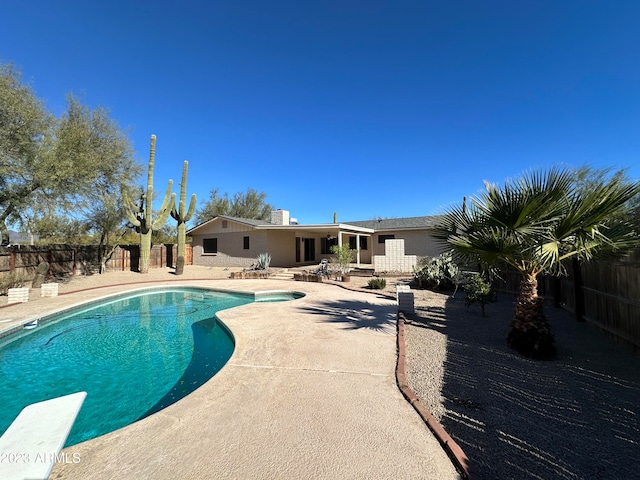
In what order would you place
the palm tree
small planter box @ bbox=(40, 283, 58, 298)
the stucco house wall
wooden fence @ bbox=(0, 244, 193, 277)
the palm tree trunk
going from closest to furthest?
the palm tree
the palm tree trunk
small planter box @ bbox=(40, 283, 58, 298)
wooden fence @ bbox=(0, 244, 193, 277)
the stucco house wall

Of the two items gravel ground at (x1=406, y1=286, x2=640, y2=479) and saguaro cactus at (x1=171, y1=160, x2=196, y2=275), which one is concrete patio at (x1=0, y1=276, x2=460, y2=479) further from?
saguaro cactus at (x1=171, y1=160, x2=196, y2=275)

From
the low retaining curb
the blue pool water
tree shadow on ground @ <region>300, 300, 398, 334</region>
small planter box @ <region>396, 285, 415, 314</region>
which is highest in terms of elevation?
small planter box @ <region>396, 285, 415, 314</region>

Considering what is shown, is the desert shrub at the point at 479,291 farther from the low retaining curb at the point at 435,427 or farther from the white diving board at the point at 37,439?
the white diving board at the point at 37,439

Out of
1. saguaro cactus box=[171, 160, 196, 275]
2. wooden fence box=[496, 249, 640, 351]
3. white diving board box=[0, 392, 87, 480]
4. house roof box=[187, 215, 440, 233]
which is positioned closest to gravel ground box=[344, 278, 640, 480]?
wooden fence box=[496, 249, 640, 351]

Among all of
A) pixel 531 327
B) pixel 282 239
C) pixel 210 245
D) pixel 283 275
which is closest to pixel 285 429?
pixel 531 327

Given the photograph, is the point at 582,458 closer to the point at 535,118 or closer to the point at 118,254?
the point at 535,118

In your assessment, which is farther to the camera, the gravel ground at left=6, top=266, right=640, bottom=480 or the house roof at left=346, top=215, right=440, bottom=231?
the house roof at left=346, top=215, right=440, bottom=231

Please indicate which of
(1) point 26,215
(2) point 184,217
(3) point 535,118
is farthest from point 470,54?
(1) point 26,215

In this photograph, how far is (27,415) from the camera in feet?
6.84

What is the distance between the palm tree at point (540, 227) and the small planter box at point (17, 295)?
13.6 m

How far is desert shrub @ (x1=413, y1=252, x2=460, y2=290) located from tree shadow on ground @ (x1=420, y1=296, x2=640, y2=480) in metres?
5.72

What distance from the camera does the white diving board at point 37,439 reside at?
63.2 inches

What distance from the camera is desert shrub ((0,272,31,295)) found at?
35.5ft

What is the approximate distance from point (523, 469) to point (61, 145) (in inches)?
589
